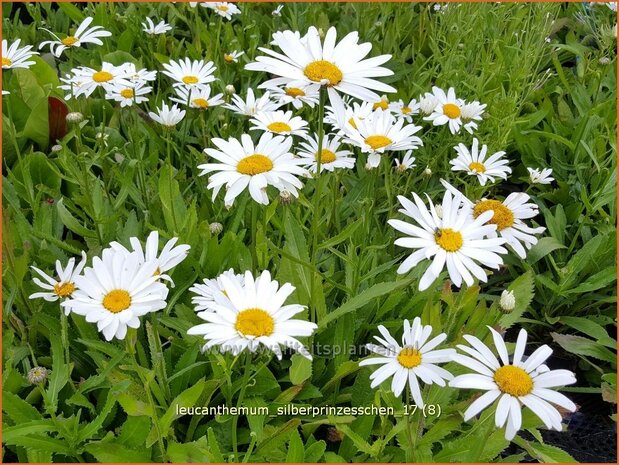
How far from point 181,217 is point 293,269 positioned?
0.48 metres

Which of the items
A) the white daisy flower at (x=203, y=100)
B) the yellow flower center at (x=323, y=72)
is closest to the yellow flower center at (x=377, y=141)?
the yellow flower center at (x=323, y=72)

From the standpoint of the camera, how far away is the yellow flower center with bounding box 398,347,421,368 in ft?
4.66

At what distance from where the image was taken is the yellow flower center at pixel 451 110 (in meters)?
2.37

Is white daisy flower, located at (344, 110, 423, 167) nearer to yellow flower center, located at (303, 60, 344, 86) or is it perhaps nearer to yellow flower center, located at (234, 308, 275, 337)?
yellow flower center, located at (303, 60, 344, 86)

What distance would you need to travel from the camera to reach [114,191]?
99.7 inches

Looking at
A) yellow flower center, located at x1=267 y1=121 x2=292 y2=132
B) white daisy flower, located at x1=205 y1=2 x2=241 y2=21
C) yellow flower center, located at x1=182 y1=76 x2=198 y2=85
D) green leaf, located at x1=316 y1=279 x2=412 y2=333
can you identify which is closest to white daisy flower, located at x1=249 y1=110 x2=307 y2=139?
yellow flower center, located at x1=267 y1=121 x2=292 y2=132

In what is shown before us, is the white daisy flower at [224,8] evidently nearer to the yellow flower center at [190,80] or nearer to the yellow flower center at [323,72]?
the yellow flower center at [190,80]

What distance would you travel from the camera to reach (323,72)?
1.40 metres

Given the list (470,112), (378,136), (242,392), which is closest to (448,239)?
(242,392)

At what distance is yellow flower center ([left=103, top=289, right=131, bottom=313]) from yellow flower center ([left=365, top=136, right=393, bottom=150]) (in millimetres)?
925

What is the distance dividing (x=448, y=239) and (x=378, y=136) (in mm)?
683

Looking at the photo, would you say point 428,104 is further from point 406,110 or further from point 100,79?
point 100,79

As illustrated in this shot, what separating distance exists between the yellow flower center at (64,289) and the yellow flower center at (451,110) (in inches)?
56.8

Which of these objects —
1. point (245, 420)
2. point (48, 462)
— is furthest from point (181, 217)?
point (48, 462)
